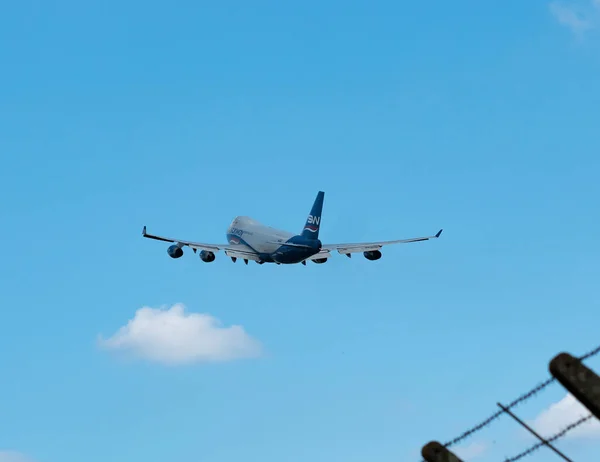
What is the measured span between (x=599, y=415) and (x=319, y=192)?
394 feet

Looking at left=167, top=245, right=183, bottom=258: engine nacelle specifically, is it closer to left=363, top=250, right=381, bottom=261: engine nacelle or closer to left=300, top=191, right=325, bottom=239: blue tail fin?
left=300, top=191, right=325, bottom=239: blue tail fin

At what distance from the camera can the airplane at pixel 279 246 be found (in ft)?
404

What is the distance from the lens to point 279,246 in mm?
125062

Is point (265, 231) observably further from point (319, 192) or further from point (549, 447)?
point (549, 447)

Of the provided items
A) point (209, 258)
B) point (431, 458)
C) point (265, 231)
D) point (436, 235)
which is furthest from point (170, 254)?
point (431, 458)

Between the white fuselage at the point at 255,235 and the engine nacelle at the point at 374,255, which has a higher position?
the white fuselage at the point at 255,235

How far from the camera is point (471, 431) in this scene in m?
16.2

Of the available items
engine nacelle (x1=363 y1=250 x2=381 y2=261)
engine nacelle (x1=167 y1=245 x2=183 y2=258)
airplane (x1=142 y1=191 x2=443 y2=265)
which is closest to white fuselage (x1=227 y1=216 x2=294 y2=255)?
airplane (x1=142 y1=191 x2=443 y2=265)

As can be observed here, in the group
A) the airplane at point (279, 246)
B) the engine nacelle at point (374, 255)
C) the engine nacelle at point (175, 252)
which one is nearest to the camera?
the airplane at point (279, 246)

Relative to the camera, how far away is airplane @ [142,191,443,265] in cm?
12312

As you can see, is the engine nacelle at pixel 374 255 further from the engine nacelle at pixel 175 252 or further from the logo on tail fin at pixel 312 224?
the engine nacelle at pixel 175 252

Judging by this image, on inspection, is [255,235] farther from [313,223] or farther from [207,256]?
[313,223]

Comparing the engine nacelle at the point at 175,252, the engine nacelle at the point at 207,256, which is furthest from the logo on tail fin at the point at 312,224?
the engine nacelle at the point at 175,252

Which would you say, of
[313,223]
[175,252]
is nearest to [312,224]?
[313,223]
